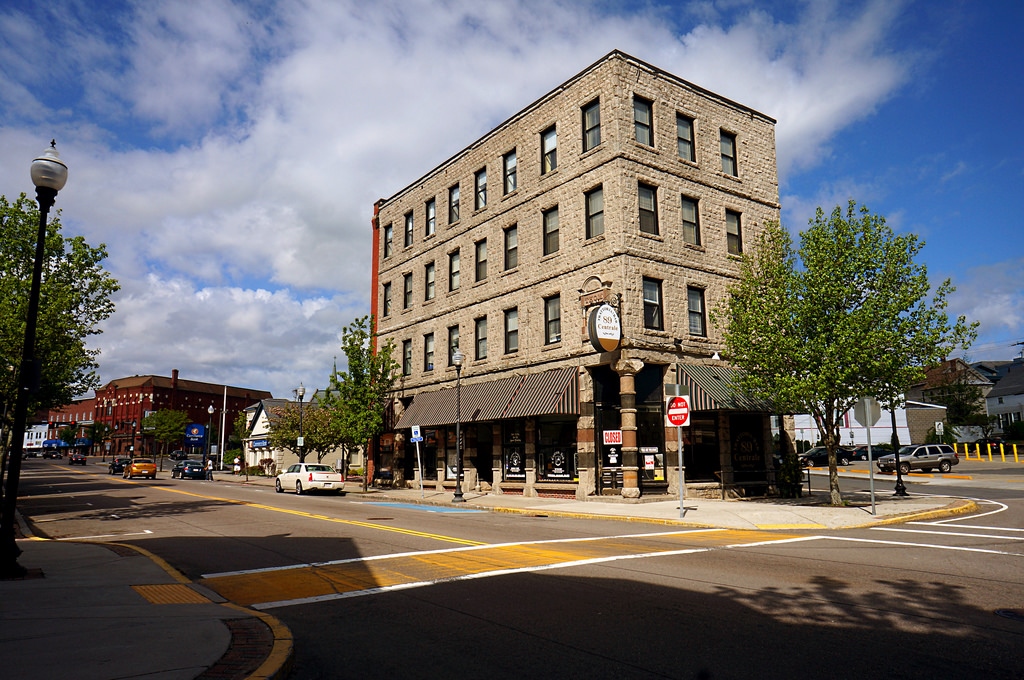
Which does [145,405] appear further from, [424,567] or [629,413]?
[424,567]

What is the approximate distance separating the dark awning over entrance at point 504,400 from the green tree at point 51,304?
13.6 metres

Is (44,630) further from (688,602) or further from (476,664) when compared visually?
(688,602)

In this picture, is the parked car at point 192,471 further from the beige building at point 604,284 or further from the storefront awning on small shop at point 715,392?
the storefront awning on small shop at point 715,392

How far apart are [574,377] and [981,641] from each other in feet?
62.1

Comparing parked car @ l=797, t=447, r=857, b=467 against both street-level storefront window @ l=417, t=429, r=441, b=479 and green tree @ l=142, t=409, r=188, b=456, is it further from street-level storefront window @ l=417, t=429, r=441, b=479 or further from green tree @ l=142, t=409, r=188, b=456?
green tree @ l=142, t=409, r=188, b=456

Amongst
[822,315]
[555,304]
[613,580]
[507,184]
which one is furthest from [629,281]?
[613,580]

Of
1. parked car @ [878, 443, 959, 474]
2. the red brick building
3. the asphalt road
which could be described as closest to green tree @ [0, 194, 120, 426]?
the asphalt road

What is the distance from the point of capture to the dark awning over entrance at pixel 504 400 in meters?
24.3

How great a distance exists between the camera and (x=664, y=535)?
47.9 ft

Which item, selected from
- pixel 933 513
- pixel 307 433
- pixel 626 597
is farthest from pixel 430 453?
pixel 626 597

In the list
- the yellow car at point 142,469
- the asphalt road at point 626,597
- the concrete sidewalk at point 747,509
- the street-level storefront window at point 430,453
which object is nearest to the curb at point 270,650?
the asphalt road at point 626,597

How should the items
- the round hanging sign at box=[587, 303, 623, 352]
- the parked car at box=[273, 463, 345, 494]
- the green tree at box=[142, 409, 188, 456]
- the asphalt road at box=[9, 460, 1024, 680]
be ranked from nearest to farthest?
the asphalt road at box=[9, 460, 1024, 680] < the round hanging sign at box=[587, 303, 623, 352] < the parked car at box=[273, 463, 345, 494] < the green tree at box=[142, 409, 188, 456]

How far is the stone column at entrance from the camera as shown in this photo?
23.0 m

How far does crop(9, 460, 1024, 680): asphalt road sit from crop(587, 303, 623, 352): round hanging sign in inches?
308
